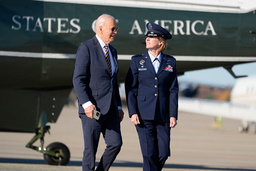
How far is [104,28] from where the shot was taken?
6656 mm

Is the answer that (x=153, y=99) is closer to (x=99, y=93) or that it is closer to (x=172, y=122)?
(x=172, y=122)

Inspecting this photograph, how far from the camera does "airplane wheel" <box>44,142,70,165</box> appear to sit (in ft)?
36.2

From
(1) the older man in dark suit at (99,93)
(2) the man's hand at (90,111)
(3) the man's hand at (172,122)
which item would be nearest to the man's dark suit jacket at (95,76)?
(1) the older man in dark suit at (99,93)

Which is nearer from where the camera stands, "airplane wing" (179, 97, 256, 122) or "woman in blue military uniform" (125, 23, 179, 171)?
"woman in blue military uniform" (125, 23, 179, 171)

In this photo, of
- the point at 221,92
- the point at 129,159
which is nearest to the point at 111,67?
the point at 129,159

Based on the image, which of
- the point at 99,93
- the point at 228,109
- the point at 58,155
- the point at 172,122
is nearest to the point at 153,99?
the point at 172,122

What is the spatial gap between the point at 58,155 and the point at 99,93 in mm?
4757

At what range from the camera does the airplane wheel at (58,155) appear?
11.0 meters

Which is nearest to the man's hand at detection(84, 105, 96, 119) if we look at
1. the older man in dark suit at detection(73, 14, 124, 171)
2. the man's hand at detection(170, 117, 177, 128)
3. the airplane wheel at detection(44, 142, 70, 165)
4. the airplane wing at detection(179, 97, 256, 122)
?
the older man in dark suit at detection(73, 14, 124, 171)

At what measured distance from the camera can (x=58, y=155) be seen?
11.1 metres

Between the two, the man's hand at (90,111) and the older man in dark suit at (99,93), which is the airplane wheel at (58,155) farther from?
the man's hand at (90,111)

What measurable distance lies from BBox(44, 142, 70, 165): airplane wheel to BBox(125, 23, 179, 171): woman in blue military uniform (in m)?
4.30

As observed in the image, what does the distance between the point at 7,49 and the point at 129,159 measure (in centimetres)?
535

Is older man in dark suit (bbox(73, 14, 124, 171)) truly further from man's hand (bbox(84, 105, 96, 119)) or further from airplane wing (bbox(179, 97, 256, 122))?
airplane wing (bbox(179, 97, 256, 122))
